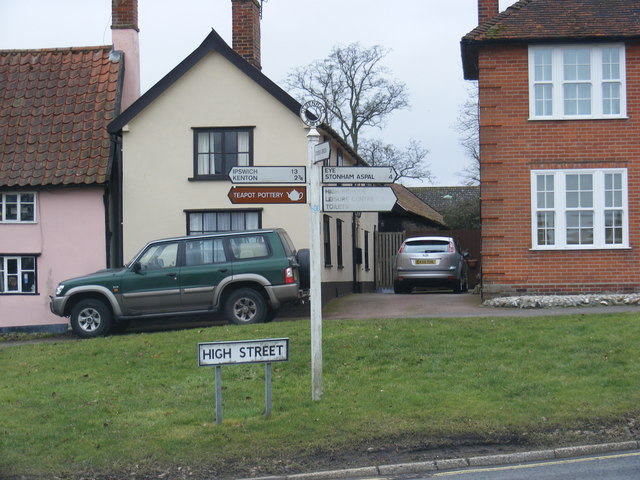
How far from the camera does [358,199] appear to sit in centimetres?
1059

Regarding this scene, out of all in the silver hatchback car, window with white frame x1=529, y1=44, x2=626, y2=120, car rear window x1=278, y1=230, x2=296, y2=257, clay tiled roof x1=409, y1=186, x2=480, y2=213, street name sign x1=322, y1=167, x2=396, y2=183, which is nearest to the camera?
street name sign x1=322, y1=167, x2=396, y2=183

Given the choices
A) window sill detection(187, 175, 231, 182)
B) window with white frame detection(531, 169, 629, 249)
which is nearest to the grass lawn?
window with white frame detection(531, 169, 629, 249)

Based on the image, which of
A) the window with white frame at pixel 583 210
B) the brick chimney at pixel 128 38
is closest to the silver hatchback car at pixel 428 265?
the window with white frame at pixel 583 210

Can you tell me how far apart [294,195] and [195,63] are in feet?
40.9

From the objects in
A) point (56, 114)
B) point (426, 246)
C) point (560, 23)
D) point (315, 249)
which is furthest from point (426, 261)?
point (315, 249)

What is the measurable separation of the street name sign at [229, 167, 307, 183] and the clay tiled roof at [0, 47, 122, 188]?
12.4 m

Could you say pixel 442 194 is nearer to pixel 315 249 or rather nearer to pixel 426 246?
pixel 426 246

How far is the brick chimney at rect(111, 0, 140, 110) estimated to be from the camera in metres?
25.3

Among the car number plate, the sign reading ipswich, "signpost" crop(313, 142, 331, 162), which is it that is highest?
"signpost" crop(313, 142, 331, 162)

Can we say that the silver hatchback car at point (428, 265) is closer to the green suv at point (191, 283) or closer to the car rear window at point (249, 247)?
the green suv at point (191, 283)

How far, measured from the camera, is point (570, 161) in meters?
20.6

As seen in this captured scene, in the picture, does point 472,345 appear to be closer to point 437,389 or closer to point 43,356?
point 437,389

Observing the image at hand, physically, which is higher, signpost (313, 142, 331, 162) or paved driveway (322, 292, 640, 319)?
signpost (313, 142, 331, 162)

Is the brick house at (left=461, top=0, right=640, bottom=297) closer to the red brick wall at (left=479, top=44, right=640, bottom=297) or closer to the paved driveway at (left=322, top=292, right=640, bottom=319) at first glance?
the red brick wall at (left=479, top=44, right=640, bottom=297)
